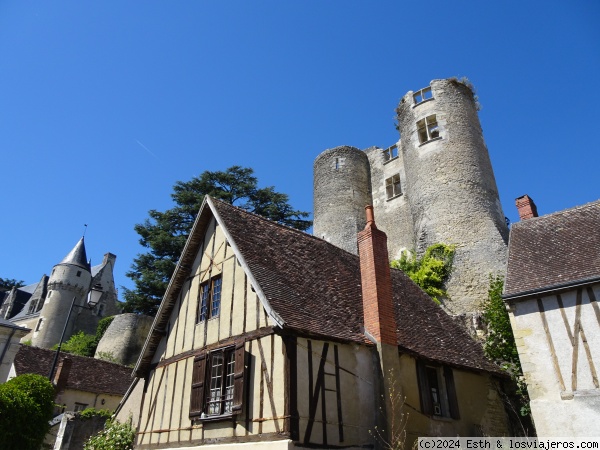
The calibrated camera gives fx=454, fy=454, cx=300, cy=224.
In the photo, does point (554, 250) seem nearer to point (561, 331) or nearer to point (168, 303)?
point (561, 331)

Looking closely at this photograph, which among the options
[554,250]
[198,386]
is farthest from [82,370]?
[554,250]

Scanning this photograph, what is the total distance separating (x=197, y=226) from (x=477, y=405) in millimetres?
7639

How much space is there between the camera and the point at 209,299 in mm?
10180

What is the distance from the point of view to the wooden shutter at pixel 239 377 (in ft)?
25.5

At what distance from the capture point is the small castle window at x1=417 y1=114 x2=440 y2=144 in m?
22.6

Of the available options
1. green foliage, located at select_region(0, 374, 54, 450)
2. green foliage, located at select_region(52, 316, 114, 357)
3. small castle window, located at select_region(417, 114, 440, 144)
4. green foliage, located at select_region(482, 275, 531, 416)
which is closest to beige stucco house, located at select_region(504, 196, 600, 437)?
green foliage, located at select_region(482, 275, 531, 416)

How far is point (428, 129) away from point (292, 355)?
1794 cm

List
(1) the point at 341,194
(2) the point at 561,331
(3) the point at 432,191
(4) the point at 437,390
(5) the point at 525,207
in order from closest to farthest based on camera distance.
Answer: (2) the point at 561,331
(4) the point at 437,390
(5) the point at 525,207
(3) the point at 432,191
(1) the point at 341,194

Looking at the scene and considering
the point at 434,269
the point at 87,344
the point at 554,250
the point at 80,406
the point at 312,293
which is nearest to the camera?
the point at 312,293

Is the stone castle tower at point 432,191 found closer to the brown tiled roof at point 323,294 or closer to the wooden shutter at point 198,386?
the brown tiled roof at point 323,294

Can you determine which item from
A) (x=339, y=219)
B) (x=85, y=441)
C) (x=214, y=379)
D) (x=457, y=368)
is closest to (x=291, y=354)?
(x=214, y=379)

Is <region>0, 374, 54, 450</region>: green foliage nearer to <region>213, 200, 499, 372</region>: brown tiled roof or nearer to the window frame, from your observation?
the window frame

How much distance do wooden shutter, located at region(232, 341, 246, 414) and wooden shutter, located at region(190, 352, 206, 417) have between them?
1140 mm

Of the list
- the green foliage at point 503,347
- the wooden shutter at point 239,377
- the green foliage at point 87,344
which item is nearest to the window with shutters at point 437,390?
the green foliage at point 503,347
